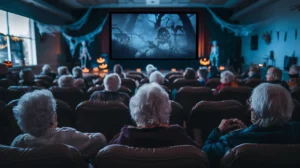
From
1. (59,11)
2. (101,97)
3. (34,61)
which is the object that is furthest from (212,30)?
(101,97)

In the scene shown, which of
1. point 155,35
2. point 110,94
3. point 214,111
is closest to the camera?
point 214,111

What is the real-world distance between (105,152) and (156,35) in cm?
1161

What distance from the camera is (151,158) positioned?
1035 millimetres

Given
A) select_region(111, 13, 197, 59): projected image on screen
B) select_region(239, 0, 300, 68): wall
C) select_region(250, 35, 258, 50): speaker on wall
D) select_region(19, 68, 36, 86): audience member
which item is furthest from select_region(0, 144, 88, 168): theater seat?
select_region(250, 35, 258, 50): speaker on wall

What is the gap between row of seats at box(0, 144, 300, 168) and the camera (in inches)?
41.1

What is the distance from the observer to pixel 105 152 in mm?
1095

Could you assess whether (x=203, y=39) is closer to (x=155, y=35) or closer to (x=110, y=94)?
(x=155, y=35)

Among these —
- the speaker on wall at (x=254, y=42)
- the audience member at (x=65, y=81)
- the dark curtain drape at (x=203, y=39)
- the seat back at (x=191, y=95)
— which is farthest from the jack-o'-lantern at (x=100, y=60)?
the seat back at (x=191, y=95)

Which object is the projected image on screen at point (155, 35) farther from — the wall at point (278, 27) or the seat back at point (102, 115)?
the seat back at point (102, 115)

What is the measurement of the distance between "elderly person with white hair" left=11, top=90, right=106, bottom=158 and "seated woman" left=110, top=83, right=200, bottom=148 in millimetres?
175

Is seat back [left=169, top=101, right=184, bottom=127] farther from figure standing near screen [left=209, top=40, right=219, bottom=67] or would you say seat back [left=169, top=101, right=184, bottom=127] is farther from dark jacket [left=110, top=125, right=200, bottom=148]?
figure standing near screen [left=209, top=40, right=219, bottom=67]

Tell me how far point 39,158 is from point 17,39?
9903 millimetres

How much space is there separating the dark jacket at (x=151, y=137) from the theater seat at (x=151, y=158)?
1.00ft

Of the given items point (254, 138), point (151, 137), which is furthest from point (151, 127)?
point (254, 138)
